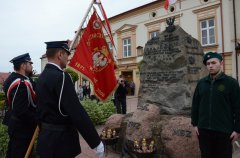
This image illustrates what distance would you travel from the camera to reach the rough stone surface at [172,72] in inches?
209

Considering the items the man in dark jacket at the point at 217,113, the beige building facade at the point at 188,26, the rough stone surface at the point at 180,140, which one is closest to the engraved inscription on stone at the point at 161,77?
the rough stone surface at the point at 180,140

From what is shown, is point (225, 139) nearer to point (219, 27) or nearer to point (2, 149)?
point (2, 149)

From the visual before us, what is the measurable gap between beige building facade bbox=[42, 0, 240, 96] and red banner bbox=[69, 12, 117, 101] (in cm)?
751

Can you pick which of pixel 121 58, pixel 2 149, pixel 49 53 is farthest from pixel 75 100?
pixel 121 58

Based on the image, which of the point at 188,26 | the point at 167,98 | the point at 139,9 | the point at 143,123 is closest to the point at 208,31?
the point at 188,26

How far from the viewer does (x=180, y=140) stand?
14.1 ft

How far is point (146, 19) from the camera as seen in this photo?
2355 cm

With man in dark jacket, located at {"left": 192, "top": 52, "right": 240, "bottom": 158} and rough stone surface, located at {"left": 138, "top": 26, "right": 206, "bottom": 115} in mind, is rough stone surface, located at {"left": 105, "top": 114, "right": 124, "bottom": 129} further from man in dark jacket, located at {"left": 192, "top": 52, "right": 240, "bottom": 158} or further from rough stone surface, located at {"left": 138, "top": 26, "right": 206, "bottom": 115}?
man in dark jacket, located at {"left": 192, "top": 52, "right": 240, "bottom": 158}

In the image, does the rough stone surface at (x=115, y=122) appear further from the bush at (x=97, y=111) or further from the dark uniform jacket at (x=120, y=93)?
the dark uniform jacket at (x=120, y=93)

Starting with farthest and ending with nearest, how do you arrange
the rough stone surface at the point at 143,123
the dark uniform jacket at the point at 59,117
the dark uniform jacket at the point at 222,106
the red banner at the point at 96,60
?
1. the red banner at the point at 96,60
2. the rough stone surface at the point at 143,123
3. the dark uniform jacket at the point at 222,106
4. the dark uniform jacket at the point at 59,117

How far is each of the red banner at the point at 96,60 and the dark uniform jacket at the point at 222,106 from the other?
2.80m

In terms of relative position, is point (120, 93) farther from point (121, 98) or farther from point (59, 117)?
point (59, 117)

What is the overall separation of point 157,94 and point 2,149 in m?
3.23

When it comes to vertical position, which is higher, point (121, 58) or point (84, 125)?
point (121, 58)
